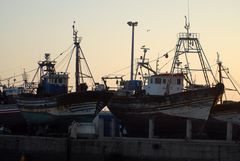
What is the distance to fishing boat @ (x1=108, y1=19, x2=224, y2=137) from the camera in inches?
1427

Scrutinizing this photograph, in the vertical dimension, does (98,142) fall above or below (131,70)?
below

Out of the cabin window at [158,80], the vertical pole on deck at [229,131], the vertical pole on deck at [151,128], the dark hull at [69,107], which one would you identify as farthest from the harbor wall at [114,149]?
the cabin window at [158,80]

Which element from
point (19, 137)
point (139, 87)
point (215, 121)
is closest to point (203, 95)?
point (215, 121)

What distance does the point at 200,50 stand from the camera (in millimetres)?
39969

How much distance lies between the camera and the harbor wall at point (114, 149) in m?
33.3

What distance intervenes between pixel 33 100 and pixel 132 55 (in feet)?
27.1

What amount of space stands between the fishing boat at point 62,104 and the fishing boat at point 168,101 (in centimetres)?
202

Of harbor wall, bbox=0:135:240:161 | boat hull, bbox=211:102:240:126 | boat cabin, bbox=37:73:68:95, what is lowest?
harbor wall, bbox=0:135:240:161

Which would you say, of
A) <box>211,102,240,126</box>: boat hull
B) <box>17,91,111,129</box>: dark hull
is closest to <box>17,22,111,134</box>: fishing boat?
<box>17,91,111,129</box>: dark hull

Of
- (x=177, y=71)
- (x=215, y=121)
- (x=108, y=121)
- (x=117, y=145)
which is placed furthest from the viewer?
(x=108, y=121)

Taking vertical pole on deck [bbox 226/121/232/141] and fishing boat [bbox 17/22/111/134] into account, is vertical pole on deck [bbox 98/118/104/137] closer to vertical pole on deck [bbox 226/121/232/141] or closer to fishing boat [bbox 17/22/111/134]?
fishing boat [bbox 17/22/111/134]

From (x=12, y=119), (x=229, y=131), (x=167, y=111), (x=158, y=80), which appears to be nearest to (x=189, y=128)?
(x=167, y=111)

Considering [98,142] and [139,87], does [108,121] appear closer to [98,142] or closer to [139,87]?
[139,87]

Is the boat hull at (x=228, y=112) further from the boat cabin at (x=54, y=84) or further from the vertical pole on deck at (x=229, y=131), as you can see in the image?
the boat cabin at (x=54, y=84)
